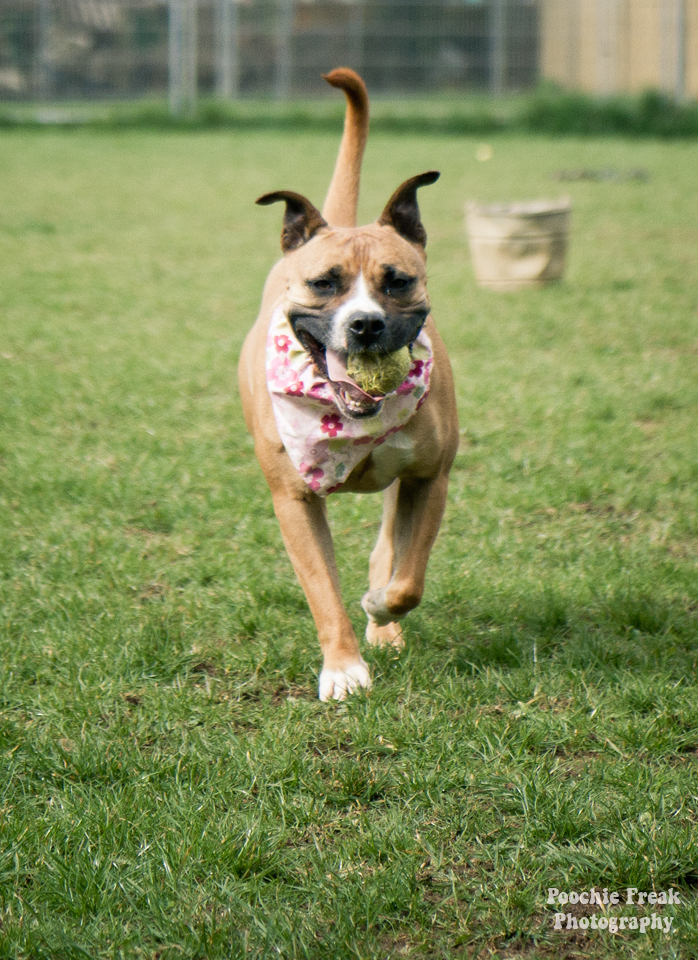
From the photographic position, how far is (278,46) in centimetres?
2703

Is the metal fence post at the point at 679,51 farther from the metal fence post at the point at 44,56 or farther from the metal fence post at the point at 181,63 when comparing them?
the metal fence post at the point at 44,56

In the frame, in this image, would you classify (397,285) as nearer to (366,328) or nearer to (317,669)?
(366,328)

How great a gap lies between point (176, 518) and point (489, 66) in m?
25.7

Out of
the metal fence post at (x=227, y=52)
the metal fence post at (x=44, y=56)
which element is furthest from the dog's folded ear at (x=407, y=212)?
the metal fence post at (x=44, y=56)

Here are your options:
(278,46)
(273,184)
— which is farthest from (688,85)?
(273,184)

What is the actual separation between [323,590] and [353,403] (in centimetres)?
59

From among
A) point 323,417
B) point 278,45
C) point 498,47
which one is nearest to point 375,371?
point 323,417

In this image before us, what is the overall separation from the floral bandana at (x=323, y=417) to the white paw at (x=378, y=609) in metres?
0.39

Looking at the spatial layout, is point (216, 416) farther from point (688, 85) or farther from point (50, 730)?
point (688, 85)

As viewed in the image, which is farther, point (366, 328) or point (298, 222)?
point (298, 222)

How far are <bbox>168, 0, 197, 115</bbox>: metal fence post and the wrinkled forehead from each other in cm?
2134

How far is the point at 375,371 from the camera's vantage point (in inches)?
111

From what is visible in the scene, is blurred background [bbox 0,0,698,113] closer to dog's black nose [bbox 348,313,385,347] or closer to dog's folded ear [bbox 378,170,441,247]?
dog's folded ear [bbox 378,170,441,247]

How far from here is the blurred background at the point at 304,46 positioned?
87.6ft
